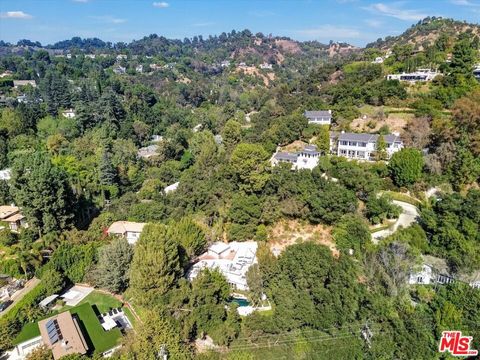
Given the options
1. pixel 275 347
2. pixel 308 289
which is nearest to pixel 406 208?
pixel 308 289

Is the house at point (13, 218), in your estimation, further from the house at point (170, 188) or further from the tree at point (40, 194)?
the house at point (170, 188)

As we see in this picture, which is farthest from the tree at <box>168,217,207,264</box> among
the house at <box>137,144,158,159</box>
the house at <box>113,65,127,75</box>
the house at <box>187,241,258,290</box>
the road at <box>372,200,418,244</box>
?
the house at <box>113,65,127,75</box>

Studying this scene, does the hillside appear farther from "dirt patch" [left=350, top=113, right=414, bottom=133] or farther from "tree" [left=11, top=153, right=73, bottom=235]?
"tree" [left=11, top=153, right=73, bottom=235]

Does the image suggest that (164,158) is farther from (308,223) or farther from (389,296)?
(389,296)

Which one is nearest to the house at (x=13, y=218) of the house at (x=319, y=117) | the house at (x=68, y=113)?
the house at (x=319, y=117)

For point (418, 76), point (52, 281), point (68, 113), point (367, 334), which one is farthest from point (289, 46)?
point (367, 334)
